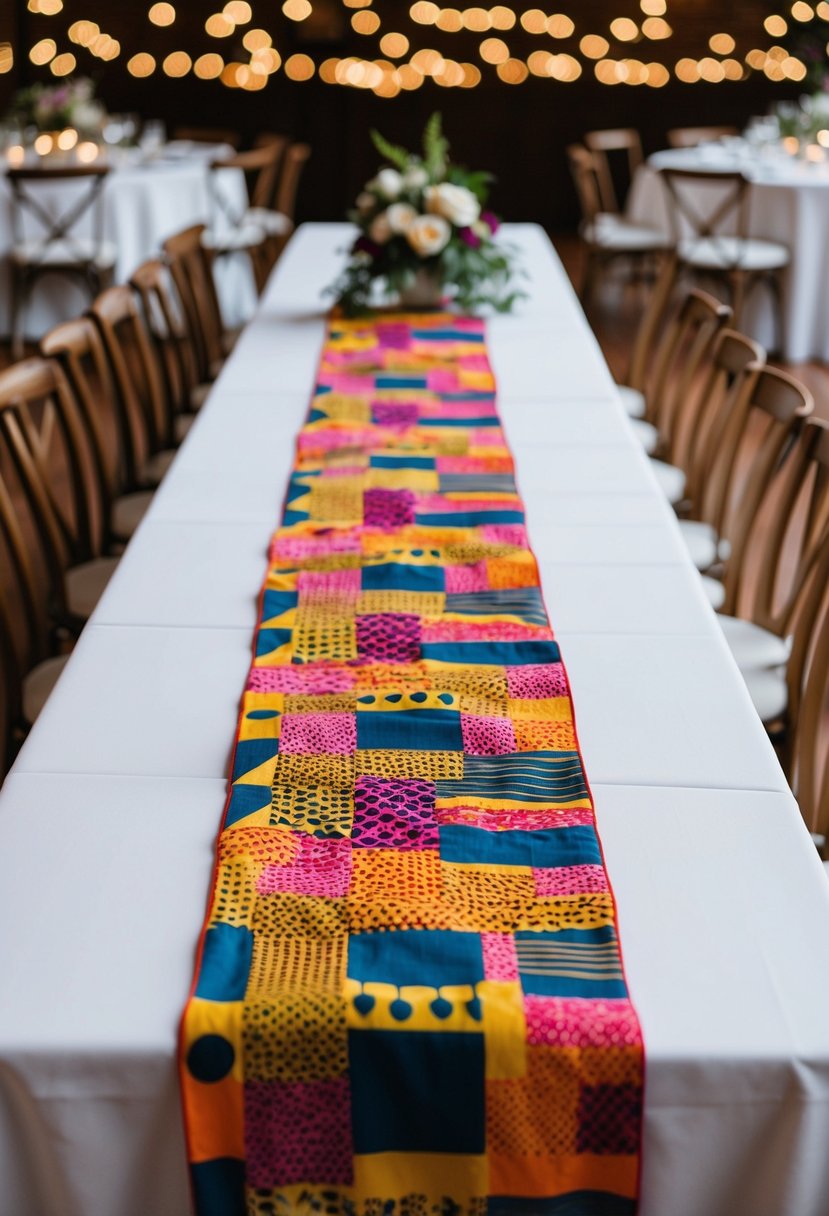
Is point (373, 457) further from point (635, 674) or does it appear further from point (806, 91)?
point (806, 91)

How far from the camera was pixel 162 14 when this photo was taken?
306 inches

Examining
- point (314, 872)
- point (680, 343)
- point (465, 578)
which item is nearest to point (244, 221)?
point (680, 343)

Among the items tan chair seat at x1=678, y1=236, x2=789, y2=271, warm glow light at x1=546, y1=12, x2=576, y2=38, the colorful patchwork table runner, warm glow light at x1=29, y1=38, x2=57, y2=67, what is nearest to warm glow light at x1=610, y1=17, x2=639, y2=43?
warm glow light at x1=546, y1=12, x2=576, y2=38

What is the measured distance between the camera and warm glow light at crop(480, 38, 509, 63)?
7902 mm

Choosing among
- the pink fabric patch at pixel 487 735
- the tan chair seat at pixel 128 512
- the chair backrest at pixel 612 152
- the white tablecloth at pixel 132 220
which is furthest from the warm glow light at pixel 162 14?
the pink fabric patch at pixel 487 735

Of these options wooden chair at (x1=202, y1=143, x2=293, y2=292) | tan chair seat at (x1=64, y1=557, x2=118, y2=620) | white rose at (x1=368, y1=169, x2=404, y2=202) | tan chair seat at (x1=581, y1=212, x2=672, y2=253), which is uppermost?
white rose at (x1=368, y1=169, x2=404, y2=202)

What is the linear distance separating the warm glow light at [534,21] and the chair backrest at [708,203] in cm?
234

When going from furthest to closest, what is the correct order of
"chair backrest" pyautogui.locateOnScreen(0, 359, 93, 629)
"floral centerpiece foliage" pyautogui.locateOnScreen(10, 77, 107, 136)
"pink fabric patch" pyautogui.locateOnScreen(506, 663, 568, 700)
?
"floral centerpiece foliage" pyautogui.locateOnScreen(10, 77, 107, 136), "chair backrest" pyautogui.locateOnScreen(0, 359, 93, 629), "pink fabric patch" pyautogui.locateOnScreen(506, 663, 568, 700)

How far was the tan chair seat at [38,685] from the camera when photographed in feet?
7.07

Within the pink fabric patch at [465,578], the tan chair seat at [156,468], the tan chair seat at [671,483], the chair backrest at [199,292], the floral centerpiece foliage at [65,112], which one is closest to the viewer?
the pink fabric patch at [465,578]

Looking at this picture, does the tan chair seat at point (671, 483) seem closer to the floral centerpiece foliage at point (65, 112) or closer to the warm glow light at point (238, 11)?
the floral centerpiece foliage at point (65, 112)

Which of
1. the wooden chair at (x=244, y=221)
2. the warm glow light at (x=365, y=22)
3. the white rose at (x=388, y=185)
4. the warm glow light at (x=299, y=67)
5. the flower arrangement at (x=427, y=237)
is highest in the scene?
the warm glow light at (x=365, y=22)

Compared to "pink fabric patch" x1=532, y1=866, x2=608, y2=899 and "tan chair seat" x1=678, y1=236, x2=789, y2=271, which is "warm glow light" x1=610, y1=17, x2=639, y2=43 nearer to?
"tan chair seat" x1=678, y1=236, x2=789, y2=271

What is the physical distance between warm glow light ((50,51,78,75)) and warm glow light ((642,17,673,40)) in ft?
11.5
